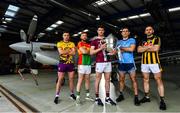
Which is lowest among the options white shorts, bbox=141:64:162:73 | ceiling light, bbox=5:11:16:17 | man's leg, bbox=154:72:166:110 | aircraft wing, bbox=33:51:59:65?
man's leg, bbox=154:72:166:110

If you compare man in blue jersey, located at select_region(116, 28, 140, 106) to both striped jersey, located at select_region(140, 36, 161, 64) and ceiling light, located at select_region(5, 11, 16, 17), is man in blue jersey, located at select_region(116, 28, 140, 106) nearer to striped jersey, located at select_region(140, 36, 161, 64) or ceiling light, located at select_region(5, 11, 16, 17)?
striped jersey, located at select_region(140, 36, 161, 64)

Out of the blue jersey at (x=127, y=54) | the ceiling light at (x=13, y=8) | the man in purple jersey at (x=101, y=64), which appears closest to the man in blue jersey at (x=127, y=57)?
the blue jersey at (x=127, y=54)

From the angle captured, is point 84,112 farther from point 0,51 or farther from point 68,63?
point 0,51

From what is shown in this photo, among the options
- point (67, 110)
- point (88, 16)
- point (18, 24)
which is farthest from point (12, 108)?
point (18, 24)

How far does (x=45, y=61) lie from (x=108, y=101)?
5.55 meters

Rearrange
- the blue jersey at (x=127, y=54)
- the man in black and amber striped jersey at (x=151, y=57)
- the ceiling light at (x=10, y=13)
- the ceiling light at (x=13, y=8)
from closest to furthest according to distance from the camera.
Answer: the man in black and amber striped jersey at (x=151, y=57) < the blue jersey at (x=127, y=54) < the ceiling light at (x=13, y=8) < the ceiling light at (x=10, y=13)

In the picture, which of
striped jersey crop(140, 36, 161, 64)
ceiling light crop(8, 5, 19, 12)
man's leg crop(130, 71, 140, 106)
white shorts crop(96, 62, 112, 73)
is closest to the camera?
striped jersey crop(140, 36, 161, 64)

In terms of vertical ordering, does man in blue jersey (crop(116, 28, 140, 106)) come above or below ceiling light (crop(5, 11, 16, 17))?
below

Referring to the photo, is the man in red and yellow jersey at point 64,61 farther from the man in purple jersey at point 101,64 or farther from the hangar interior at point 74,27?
the man in purple jersey at point 101,64

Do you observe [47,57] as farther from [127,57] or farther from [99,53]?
[127,57]

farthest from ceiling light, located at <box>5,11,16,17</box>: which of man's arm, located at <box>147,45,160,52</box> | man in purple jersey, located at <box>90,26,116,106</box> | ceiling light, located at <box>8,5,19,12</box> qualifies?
man's arm, located at <box>147,45,160,52</box>

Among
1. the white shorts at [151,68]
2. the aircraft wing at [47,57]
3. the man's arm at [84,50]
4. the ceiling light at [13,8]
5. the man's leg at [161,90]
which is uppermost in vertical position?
the ceiling light at [13,8]

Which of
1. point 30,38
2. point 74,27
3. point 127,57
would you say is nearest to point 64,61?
point 127,57

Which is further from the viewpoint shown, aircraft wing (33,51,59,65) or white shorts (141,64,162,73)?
aircraft wing (33,51,59,65)
